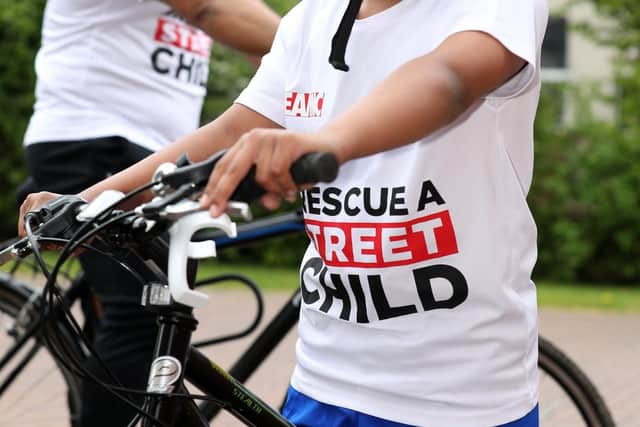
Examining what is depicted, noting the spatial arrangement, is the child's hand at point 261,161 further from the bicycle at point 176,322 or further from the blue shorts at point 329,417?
the blue shorts at point 329,417

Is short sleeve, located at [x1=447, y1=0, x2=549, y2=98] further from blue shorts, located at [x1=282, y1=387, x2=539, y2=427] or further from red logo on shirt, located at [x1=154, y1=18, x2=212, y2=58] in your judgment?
red logo on shirt, located at [x1=154, y1=18, x2=212, y2=58]

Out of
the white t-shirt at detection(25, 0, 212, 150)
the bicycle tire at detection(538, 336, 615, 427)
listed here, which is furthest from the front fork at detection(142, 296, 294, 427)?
the bicycle tire at detection(538, 336, 615, 427)

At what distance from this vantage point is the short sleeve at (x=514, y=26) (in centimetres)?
174

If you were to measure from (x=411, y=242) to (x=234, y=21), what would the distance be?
39.2 inches

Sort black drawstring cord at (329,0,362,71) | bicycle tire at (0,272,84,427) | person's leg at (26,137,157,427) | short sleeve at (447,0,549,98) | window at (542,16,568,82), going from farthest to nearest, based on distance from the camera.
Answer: window at (542,16,568,82)
bicycle tire at (0,272,84,427)
person's leg at (26,137,157,427)
black drawstring cord at (329,0,362,71)
short sleeve at (447,0,549,98)

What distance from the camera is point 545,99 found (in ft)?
40.0

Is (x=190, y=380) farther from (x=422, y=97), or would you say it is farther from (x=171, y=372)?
(x=422, y=97)

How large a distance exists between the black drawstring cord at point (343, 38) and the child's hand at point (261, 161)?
1.30 feet

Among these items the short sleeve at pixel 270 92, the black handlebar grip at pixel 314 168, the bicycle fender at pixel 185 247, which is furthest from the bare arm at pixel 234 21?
the black handlebar grip at pixel 314 168

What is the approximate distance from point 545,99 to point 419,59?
10762 millimetres

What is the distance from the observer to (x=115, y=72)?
3166 mm

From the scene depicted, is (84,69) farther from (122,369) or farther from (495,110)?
(495,110)

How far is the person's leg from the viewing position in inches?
120

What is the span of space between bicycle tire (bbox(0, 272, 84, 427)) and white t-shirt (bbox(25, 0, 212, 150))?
69cm
